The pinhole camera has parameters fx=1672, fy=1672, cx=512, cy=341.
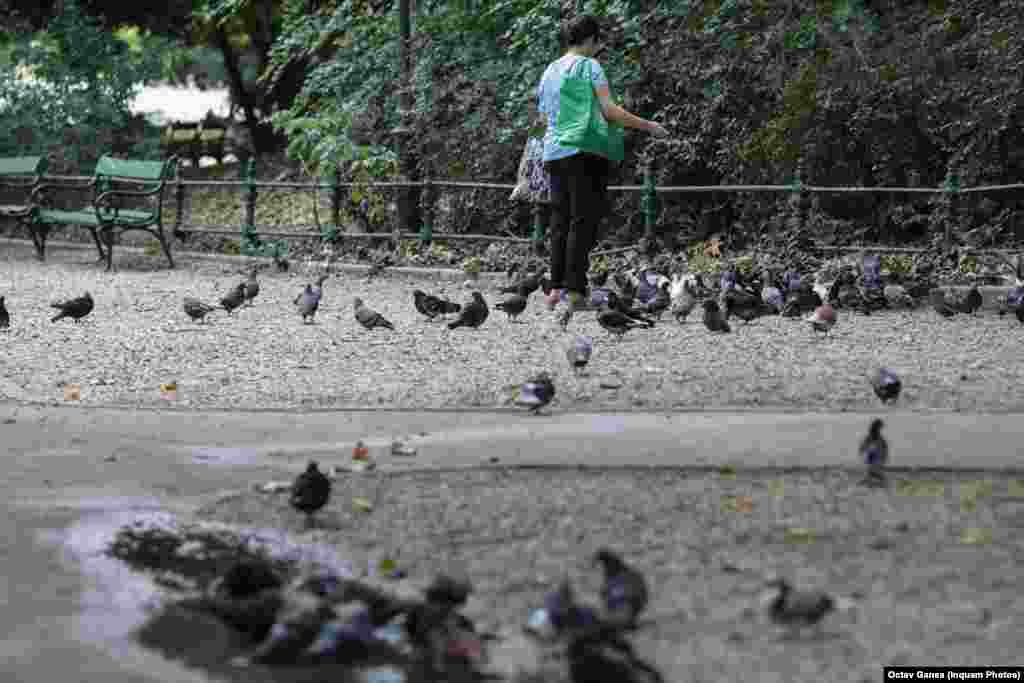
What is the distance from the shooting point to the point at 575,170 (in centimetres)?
1275

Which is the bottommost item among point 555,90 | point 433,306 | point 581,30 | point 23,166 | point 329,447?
point 329,447

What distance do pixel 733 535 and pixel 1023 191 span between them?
1116cm

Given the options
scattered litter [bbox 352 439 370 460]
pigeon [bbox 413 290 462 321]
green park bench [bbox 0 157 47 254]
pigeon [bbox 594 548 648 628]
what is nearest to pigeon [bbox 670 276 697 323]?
pigeon [bbox 413 290 462 321]

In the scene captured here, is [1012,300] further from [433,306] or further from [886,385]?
[886,385]

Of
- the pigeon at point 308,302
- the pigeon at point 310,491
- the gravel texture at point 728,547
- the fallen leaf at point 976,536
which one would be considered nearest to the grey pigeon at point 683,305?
the pigeon at point 308,302

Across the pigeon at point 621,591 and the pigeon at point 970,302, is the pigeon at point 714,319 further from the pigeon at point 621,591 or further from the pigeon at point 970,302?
the pigeon at point 621,591

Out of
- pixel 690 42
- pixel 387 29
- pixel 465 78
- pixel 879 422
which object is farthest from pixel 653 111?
pixel 879 422

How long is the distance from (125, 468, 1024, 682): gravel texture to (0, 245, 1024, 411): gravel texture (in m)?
2.01

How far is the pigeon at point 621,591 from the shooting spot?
17.4 ft

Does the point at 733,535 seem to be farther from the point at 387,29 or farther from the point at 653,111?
the point at 387,29

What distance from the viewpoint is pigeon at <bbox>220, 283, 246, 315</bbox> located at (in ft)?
45.8

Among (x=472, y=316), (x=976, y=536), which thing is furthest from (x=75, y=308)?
(x=976, y=536)

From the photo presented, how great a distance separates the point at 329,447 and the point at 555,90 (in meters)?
4.94

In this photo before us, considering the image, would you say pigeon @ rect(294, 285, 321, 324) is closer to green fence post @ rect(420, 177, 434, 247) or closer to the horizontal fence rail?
the horizontal fence rail
